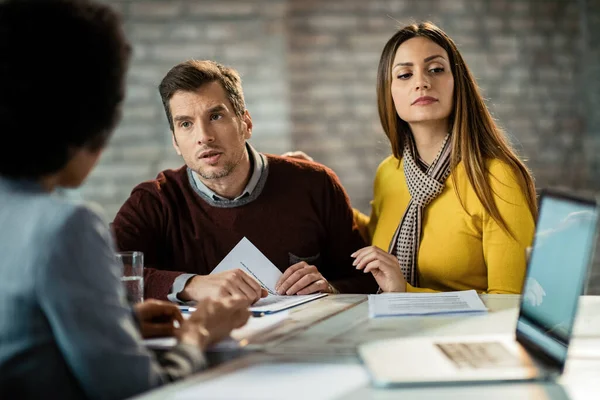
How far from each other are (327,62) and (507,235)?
6.45ft

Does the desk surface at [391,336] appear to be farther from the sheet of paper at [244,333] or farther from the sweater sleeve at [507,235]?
the sweater sleeve at [507,235]

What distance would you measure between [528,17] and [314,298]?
2.63m

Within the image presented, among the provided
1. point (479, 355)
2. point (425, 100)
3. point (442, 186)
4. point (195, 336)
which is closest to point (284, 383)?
point (195, 336)

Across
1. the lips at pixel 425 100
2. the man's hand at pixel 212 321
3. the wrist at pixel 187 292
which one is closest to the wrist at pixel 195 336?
the man's hand at pixel 212 321

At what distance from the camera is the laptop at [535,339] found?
1103 mm

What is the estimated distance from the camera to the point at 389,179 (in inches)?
98.7

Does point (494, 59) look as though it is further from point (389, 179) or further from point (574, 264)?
point (574, 264)

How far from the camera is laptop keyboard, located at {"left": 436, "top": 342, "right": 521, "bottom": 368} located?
1175mm

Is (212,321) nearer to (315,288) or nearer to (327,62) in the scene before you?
(315,288)

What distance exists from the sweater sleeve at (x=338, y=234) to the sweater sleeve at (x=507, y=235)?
1.32ft

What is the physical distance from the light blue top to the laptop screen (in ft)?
2.02

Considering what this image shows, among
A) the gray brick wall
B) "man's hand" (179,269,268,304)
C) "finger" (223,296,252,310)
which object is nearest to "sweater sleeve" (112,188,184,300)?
"man's hand" (179,269,268,304)

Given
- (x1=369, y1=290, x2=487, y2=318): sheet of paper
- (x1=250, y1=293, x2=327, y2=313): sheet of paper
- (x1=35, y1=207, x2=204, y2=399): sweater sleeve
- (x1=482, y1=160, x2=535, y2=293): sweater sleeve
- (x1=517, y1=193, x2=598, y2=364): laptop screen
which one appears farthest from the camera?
(x1=482, y1=160, x2=535, y2=293): sweater sleeve

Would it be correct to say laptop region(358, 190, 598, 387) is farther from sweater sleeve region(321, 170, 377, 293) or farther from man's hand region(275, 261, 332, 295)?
sweater sleeve region(321, 170, 377, 293)
